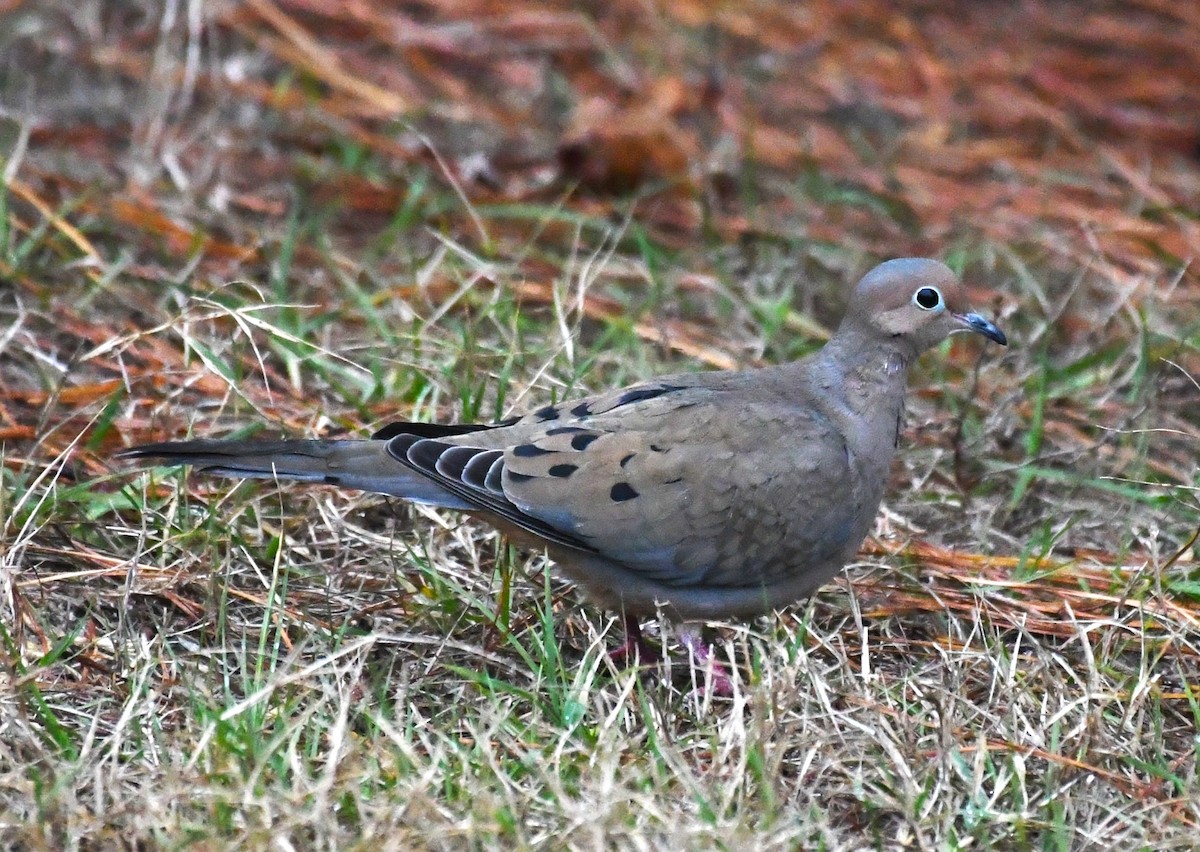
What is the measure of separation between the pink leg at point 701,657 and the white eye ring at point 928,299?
0.94 meters

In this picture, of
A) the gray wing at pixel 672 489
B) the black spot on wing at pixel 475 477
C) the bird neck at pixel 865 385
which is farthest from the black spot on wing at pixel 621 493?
the bird neck at pixel 865 385

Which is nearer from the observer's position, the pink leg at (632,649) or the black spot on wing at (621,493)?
the black spot on wing at (621,493)

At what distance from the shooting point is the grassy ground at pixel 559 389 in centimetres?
303

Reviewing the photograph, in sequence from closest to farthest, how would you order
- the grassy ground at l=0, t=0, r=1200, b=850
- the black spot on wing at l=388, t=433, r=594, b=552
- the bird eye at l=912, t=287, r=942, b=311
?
the grassy ground at l=0, t=0, r=1200, b=850 < the black spot on wing at l=388, t=433, r=594, b=552 < the bird eye at l=912, t=287, r=942, b=311

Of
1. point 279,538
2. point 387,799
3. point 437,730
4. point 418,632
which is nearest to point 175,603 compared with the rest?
point 279,538

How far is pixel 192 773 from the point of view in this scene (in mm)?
2918

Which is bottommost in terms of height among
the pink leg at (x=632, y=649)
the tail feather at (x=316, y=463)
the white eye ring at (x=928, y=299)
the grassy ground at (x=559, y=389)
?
the pink leg at (x=632, y=649)

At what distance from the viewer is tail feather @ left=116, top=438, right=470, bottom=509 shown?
352 cm

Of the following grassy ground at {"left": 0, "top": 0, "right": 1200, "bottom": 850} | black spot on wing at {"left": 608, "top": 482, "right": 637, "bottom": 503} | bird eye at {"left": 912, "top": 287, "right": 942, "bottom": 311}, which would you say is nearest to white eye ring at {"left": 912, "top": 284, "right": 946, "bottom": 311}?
bird eye at {"left": 912, "top": 287, "right": 942, "bottom": 311}

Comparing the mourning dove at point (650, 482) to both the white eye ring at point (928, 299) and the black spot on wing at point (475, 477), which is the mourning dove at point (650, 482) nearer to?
the black spot on wing at point (475, 477)

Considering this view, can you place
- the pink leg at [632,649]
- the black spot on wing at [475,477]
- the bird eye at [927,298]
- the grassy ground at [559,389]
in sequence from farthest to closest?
the bird eye at [927,298], the pink leg at [632,649], the black spot on wing at [475,477], the grassy ground at [559,389]

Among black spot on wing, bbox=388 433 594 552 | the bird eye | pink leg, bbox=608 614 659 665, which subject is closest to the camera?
black spot on wing, bbox=388 433 594 552

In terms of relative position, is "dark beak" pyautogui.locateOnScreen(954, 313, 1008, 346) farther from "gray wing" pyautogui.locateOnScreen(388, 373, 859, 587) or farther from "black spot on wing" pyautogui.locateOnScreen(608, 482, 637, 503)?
"black spot on wing" pyautogui.locateOnScreen(608, 482, 637, 503)

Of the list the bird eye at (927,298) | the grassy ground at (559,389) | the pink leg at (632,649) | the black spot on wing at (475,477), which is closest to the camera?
the grassy ground at (559,389)
